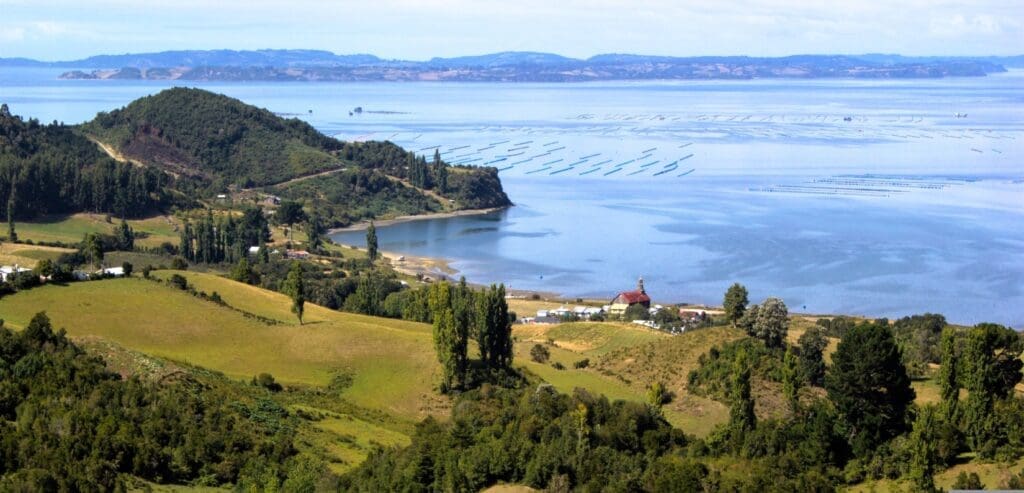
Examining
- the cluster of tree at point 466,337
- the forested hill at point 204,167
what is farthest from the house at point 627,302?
the forested hill at point 204,167

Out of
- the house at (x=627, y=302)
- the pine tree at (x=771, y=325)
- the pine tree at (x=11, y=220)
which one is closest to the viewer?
the pine tree at (x=771, y=325)

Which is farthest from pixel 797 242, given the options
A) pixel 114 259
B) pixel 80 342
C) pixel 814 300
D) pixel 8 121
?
pixel 8 121

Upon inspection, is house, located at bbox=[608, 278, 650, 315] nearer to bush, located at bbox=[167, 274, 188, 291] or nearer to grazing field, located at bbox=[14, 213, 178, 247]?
bush, located at bbox=[167, 274, 188, 291]

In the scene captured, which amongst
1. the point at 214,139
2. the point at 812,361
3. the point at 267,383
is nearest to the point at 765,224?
the point at 812,361

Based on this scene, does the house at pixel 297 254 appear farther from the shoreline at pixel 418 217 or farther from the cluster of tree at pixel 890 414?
the cluster of tree at pixel 890 414

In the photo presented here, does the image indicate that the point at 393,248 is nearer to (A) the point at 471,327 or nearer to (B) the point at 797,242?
(B) the point at 797,242
